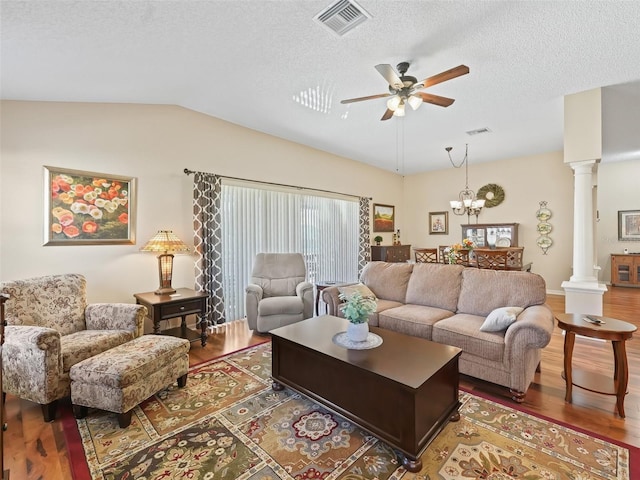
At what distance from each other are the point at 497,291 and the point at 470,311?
0.34 metres

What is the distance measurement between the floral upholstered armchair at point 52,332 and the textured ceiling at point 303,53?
183 centimetres

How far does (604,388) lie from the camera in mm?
2209

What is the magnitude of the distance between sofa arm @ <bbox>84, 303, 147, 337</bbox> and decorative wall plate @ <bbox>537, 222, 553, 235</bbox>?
7.23 meters

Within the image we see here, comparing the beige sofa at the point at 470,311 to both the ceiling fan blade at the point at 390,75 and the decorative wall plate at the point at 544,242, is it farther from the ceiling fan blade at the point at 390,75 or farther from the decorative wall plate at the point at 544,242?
the decorative wall plate at the point at 544,242

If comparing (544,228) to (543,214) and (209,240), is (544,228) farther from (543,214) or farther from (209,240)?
(209,240)

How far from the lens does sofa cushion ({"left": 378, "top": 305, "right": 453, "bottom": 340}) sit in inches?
111

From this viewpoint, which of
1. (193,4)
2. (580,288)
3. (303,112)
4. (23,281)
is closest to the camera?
(193,4)

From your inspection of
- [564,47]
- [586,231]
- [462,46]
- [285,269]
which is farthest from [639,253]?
[285,269]

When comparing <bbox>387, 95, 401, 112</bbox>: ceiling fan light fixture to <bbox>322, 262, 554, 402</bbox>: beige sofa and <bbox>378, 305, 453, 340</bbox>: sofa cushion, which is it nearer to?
<bbox>322, 262, 554, 402</bbox>: beige sofa

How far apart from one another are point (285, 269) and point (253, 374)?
1.84m

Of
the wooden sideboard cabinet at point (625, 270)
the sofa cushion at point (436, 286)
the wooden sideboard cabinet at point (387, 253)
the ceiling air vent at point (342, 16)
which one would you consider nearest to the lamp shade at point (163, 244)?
the ceiling air vent at point (342, 16)

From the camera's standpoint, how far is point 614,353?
84.8 inches

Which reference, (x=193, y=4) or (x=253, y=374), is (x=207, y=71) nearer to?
(x=193, y=4)

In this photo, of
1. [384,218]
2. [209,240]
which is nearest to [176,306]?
[209,240]
